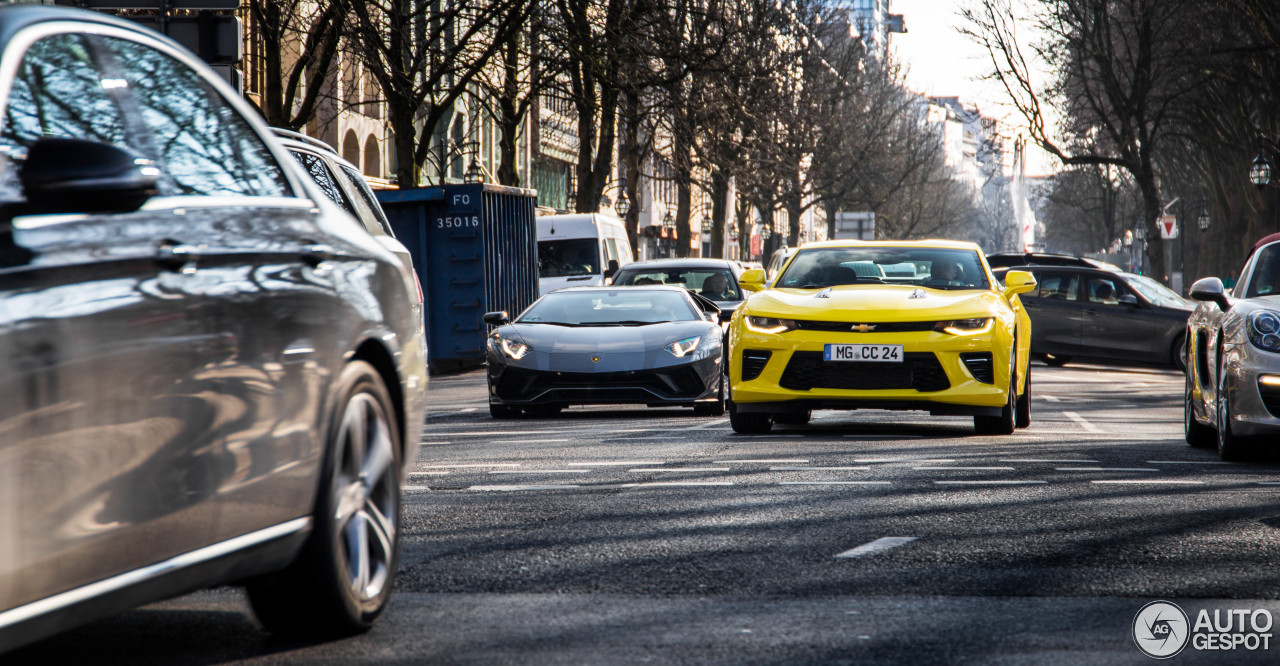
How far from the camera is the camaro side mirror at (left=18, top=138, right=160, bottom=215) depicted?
3234mm

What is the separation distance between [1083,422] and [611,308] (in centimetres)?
437

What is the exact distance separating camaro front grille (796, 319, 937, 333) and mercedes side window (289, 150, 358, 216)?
5088 mm

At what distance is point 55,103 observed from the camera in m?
3.66

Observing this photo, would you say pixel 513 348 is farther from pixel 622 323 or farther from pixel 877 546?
pixel 877 546

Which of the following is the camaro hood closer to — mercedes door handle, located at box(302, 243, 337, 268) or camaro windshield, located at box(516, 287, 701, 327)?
camaro windshield, located at box(516, 287, 701, 327)

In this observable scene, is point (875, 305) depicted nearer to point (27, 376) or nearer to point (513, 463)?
point (513, 463)

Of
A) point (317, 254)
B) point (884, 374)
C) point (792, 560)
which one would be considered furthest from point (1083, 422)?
point (317, 254)

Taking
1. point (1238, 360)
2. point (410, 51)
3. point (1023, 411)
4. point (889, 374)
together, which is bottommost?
point (1023, 411)

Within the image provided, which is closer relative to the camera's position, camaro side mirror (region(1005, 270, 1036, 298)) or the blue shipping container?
camaro side mirror (region(1005, 270, 1036, 298))

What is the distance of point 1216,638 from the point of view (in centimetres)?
486

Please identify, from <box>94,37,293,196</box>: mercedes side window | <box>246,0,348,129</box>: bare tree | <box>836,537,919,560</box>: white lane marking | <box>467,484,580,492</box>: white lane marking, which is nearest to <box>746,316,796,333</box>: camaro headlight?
<box>467,484,580,492</box>: white lane marking

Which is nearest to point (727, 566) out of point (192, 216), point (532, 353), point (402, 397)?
point (402, 397)

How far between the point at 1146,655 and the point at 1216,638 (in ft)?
1.19

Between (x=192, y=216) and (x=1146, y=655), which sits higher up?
(x=192, y=216)
